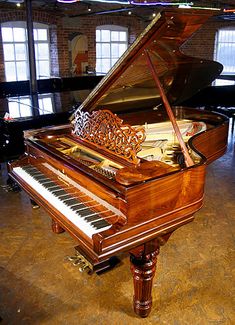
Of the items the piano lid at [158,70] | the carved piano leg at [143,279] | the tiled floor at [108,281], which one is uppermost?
the piano lid at [158,70]

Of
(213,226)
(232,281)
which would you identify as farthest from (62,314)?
(213,226)

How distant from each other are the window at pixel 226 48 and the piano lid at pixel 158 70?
9464mm

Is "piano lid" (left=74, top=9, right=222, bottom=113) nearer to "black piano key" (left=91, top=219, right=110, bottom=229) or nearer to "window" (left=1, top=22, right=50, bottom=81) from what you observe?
"black piano key" (left=91, top=219, right=110, bottom=229)

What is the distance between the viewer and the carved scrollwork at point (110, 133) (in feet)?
7.48

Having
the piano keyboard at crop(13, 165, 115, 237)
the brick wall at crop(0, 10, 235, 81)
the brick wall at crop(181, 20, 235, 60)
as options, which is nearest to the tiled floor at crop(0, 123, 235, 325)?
the piano keyboard at crop(13, 165, 115, 237)

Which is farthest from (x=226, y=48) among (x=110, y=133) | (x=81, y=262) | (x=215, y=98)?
(x=81, y=262)

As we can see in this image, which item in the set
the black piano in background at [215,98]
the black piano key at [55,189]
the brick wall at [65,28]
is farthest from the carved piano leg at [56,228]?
the brick wall at [65,28]

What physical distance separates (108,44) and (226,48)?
508cm

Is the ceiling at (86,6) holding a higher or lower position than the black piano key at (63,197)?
higher

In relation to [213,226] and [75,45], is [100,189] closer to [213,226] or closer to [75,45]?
[213,226]

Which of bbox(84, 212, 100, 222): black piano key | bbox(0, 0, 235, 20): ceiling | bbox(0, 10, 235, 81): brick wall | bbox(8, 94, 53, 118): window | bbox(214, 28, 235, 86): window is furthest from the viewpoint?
bbox(214, 28, 235, 86): window

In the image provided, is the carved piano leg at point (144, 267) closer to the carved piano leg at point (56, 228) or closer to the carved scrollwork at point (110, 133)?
→ the carved scrollwork at point (110, 133)

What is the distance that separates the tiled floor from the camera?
2.48m

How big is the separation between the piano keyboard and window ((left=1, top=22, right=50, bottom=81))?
23.7 feet
